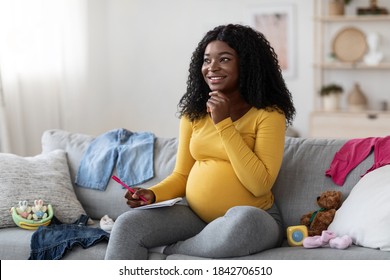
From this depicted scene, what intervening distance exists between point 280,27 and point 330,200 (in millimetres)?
3582

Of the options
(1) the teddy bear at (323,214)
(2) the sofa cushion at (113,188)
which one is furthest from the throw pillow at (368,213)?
(2) the sofa cushion at (113,188)

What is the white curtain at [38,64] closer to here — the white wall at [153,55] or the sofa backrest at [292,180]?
the white wall at [153,55]

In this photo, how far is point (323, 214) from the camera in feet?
8.57

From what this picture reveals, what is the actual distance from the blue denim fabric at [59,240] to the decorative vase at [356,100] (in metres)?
3.56

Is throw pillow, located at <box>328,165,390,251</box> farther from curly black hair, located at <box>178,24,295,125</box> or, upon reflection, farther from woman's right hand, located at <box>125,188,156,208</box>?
woman's right hand, located at <box>125,188,156,208</box>

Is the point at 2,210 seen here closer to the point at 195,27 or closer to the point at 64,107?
the point at 64,107

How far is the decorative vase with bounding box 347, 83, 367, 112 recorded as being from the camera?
19.1 feet

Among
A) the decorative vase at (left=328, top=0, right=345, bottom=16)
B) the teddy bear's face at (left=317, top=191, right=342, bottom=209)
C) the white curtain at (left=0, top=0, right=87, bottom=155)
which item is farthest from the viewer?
the decorative vase at (left=328, top=0, right=345, bottom=16)

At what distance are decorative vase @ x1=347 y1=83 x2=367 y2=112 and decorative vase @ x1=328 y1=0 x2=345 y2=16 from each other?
60 centimetres

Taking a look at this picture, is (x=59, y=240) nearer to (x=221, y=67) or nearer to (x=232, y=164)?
(x=232, y=164)

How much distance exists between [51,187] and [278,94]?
1017 millimetres

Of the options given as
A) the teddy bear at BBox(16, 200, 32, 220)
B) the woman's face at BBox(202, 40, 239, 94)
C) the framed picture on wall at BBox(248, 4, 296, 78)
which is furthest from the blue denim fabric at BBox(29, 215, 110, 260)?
the framed picture on wall at BBox(248, 4, 296, 78)

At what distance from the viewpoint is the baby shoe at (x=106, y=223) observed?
2805mm
